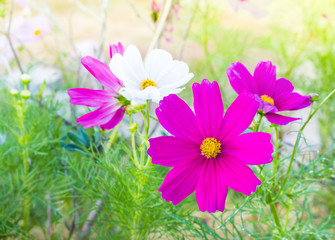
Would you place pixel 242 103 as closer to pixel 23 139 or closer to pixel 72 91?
pixel 72 91

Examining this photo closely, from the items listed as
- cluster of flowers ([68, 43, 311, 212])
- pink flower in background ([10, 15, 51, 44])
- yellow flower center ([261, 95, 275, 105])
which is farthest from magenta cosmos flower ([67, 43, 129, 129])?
pink flower in background ([10, 15, 51, 44])

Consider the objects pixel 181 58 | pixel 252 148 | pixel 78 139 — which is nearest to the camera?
pixel 252 148

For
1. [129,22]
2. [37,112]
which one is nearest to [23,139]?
[37,112]

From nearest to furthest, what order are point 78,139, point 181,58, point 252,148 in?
point 252,148, point 78,139, point 181,58

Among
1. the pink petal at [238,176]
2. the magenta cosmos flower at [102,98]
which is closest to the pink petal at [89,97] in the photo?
the magenta cosmos flower at [102,98]

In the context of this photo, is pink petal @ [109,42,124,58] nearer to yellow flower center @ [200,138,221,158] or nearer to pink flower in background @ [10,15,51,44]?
yellow flower center @ [200,138,221,158]

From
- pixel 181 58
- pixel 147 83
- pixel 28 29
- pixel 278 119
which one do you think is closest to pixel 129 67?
pixel 147 83

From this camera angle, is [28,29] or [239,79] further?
[28,29]

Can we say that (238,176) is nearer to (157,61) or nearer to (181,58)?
(157,61)

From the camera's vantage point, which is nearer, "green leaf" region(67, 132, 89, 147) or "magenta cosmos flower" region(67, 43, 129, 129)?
"magenta cosmos flower" region(67, 43, 129, 129)
